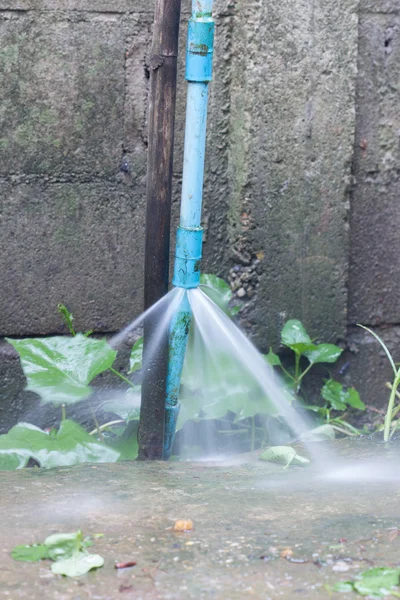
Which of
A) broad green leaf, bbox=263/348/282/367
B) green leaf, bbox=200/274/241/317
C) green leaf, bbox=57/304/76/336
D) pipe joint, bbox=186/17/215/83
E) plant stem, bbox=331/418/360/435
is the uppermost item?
pipe joint, bbox=186/17/215/83

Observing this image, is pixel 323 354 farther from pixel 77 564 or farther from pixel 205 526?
pixel 77 564

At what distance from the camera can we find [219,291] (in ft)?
8.80

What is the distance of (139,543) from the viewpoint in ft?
4.84

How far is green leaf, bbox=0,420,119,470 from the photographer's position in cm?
204

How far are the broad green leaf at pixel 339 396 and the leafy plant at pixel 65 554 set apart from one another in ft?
5.15

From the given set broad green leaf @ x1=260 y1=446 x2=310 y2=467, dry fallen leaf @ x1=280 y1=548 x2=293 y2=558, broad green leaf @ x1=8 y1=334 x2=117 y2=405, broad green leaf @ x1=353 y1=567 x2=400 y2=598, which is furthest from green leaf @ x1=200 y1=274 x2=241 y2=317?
broad green leaf @ x1=353 y1=567 x2=400 y2=598

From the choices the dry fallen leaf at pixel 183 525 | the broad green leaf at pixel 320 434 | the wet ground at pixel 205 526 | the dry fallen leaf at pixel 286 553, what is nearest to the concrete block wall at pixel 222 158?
the broad green leaf at pixel 320 434

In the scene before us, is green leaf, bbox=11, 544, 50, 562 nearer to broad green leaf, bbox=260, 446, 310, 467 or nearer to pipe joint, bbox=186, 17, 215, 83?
broad green leaf, bbox=260, 446, 310, 467

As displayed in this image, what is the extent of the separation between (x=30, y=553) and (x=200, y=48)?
4.59ft

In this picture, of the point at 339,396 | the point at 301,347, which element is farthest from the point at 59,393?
the point at 339,396

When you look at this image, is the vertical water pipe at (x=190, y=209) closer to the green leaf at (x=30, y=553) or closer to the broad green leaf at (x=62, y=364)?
the broad green leaf at (x=62, y=364)

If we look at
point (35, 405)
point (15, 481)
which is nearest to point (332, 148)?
point (35, 405)

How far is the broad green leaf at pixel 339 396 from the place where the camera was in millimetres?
2838

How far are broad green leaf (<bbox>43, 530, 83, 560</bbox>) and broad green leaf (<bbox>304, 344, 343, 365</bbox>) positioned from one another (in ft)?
4.90
